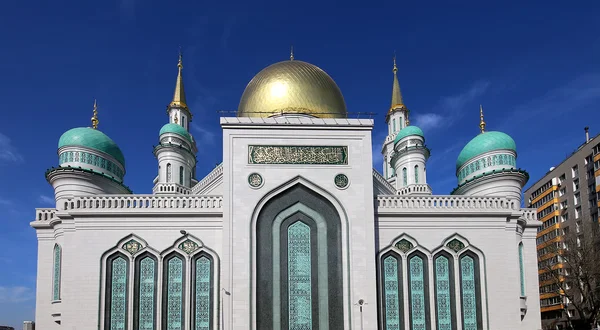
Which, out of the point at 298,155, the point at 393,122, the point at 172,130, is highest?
the point at 393,122

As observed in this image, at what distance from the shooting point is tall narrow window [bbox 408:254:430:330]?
16.4 metres

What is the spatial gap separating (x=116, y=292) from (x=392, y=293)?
330 inches

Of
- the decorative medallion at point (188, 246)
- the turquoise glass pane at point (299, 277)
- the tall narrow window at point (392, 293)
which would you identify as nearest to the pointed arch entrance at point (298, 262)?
the turquoise glass pane at point (299, 277)

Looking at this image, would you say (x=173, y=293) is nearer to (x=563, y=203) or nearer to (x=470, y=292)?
(x=470, y=292)

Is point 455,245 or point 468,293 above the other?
point 455,245

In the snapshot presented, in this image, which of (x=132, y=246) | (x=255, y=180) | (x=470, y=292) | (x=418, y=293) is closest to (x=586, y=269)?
(x=470, y=292)

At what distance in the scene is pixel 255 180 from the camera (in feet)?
54.0

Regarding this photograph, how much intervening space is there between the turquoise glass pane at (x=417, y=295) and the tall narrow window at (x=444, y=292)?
0.42 metres

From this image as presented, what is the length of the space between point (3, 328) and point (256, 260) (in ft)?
67.1

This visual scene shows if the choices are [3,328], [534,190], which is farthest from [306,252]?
[534,190]

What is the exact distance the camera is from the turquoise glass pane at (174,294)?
52.1 feet

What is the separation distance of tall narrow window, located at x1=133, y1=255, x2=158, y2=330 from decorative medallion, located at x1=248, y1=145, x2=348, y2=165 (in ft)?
14.7

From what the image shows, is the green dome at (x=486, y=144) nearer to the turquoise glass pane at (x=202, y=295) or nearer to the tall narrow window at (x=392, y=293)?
the tall narrow window at (x=392, y=293)

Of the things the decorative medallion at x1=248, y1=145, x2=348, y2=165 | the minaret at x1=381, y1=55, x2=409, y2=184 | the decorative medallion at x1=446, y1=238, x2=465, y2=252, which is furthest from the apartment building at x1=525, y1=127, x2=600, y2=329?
the decorative medallion at x1=248, y1=145, x2=348, y2=165
